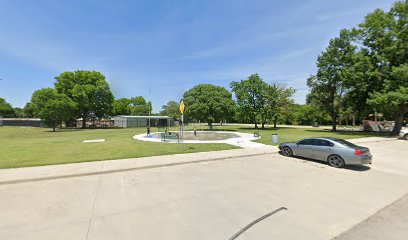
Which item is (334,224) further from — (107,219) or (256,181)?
(107,219)

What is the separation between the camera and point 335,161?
29.2 feet

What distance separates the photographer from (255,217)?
4152 millimetres

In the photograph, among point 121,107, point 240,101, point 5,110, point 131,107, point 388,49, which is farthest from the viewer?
point 5,110

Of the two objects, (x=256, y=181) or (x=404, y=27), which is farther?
(x=404, y=27)

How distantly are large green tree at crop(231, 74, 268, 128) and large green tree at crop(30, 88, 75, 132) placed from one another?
1337 inches

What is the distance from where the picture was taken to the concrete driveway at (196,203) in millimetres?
3664

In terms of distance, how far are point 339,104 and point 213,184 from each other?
35.9 m

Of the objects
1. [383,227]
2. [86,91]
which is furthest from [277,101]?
[86,91]

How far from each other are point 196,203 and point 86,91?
Answer: 152 ft

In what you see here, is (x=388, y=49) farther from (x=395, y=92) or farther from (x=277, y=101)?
(x=277, y=101)

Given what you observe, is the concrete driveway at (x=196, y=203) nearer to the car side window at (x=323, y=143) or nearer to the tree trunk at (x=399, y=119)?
the car side window at (x=323, y=143)

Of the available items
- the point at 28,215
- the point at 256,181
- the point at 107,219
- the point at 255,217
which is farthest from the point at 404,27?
the point at 28,215

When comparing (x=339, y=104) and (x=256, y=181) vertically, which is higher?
(x=339, y=104)

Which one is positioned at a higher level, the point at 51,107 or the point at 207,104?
the point at 207,104
